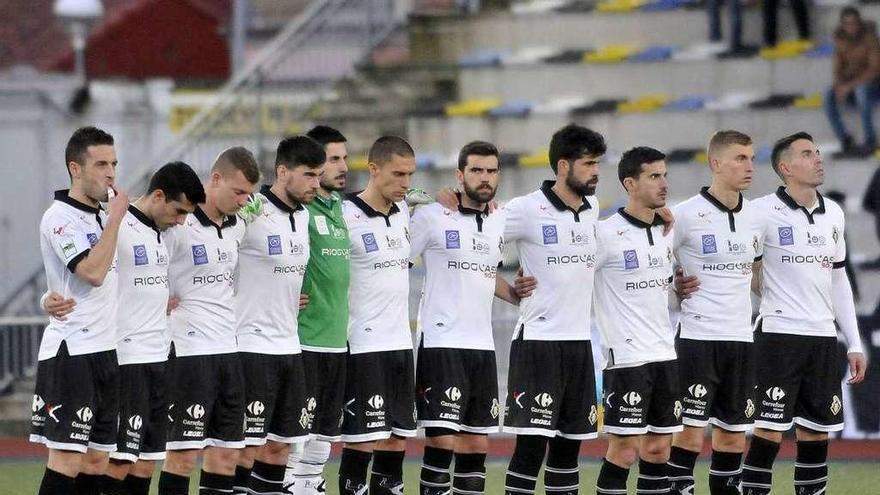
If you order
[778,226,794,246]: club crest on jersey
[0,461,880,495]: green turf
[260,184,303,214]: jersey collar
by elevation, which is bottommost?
[0,461,880,495]: green turf

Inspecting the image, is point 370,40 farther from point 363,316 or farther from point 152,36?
point 363,316

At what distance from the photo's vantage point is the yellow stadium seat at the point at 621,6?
2473 centimetres

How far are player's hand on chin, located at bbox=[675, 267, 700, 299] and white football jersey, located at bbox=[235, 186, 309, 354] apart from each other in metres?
2.58

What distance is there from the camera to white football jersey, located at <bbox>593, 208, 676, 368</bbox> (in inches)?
502

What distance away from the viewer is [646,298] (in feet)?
42.1

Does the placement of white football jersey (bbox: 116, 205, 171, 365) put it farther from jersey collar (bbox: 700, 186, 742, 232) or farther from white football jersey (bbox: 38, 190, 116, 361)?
jersey collar (bbox: 700, 186, 742, 232)

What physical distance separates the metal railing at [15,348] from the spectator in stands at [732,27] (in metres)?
8.73

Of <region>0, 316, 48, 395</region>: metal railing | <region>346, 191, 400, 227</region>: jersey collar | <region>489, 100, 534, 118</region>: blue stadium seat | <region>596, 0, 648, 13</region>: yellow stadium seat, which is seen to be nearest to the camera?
<region>346, 191, 400, 227</region>: jersey collar

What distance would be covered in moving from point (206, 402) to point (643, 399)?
282cm

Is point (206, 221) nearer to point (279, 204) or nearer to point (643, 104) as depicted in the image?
point (279, 204)

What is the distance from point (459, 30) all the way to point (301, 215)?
12970 millimetres

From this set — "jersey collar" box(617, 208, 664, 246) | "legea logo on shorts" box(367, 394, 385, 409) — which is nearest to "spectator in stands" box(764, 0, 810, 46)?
"jersey collar" box(617, 208, 664, 246)

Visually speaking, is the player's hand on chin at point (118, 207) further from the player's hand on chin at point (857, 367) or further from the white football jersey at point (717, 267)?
the player's hand on chin at point (857, 367)

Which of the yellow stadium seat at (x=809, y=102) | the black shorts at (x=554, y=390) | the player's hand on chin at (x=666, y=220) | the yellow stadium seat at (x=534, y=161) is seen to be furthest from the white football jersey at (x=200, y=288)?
the yellow stadium seat at (x=809, y=102)
